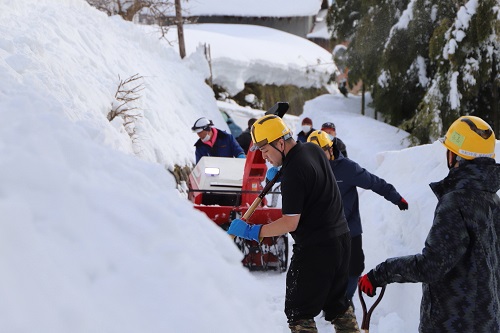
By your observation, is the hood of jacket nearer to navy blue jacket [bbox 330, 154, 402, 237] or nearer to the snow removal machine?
navy blue jacket [bbox 330, 154, 402, 237]

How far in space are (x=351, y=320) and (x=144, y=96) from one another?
8.86 m

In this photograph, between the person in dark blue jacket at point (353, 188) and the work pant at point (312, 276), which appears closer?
the work pant at point (312, 276)

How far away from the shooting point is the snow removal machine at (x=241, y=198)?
6.90 metres

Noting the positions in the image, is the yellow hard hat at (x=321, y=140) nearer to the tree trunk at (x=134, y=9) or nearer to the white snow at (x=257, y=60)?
the tree trunk at (x=134, y=9)

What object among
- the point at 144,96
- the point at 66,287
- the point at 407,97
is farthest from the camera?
the point at 407,97

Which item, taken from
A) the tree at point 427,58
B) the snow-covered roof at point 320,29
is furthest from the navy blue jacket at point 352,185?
the snow-covered roof at point 320,29

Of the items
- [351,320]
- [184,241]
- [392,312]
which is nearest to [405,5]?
[392,312]

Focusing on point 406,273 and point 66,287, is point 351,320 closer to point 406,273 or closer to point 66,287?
point 406,273

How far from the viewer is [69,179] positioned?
2.65 meters

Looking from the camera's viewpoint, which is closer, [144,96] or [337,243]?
[337,243]

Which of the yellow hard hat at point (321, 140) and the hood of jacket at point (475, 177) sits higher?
the hood of jacket at point (475, 177)

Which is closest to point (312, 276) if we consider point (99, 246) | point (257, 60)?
point (99, 246)

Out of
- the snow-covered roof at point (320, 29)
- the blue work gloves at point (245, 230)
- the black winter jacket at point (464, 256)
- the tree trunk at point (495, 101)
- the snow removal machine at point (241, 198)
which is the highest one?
the black winter jacket at point (464, 256)

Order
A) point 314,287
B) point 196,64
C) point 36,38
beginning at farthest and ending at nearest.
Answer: point 196,64 < point 36,38 < point 314,287
